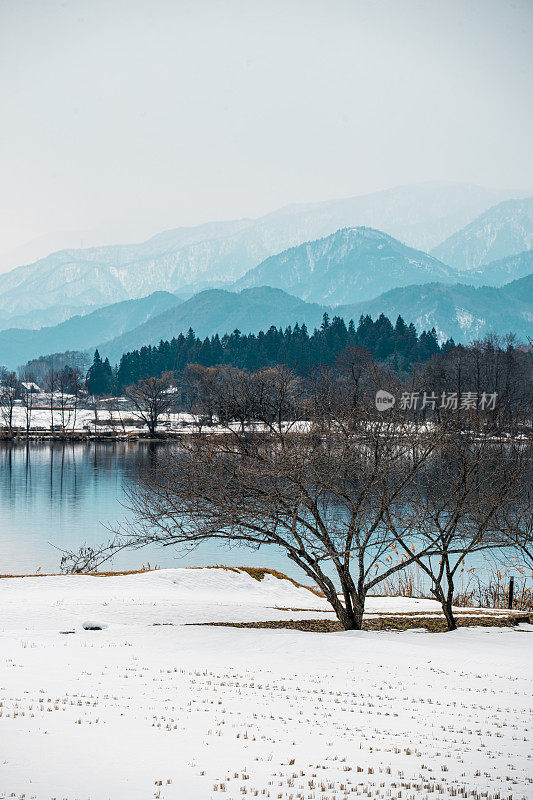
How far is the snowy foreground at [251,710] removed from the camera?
23.2ft

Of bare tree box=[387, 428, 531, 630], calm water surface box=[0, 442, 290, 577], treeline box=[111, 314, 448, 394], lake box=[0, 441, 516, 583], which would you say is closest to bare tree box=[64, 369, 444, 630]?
bare tree box=[387, 428, 531, 630]

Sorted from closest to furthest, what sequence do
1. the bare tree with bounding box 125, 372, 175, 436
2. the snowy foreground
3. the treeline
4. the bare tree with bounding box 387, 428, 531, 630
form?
1. the snowy foreground
2. the bare tree with bounding box 387, 428, 531, 630
3. the bare tree with bounding box 125, 372, 175, 436
4. the treeline

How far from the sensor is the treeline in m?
153

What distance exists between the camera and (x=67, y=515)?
137 feet

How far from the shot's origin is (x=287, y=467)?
15.9 m

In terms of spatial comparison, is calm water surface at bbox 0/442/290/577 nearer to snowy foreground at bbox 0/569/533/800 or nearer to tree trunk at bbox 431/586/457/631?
tree trunk at bbox 431/586/457/631

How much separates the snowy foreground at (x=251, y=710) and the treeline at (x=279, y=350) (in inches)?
5266

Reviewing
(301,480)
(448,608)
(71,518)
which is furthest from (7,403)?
(301,480)

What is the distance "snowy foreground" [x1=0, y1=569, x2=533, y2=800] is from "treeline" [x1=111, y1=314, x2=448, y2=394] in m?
134

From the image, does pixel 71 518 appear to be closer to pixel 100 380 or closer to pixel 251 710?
pixel 251 710

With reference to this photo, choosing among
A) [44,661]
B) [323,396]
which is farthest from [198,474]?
[44,661]

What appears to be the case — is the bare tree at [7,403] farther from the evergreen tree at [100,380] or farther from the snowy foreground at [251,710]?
the snowy foreground at [251,710]

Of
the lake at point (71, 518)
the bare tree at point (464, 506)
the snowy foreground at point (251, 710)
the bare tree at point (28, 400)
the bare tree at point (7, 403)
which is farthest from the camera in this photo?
the bare tree at point (7, 403)

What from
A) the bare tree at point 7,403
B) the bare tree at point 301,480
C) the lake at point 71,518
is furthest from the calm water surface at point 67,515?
the bare tree at point 7,403
